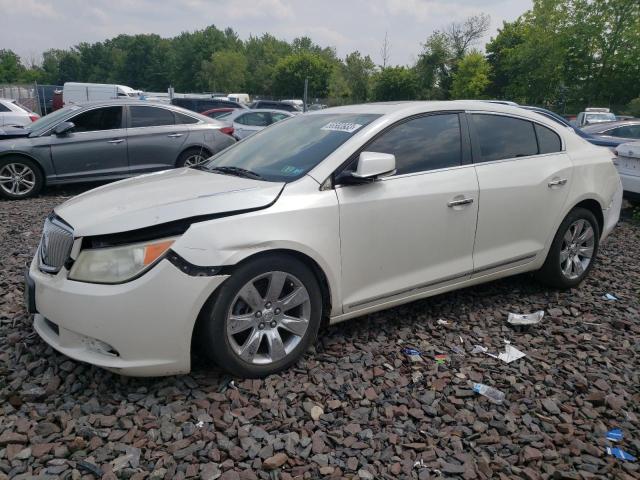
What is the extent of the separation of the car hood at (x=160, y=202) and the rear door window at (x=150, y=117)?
5.51 meters

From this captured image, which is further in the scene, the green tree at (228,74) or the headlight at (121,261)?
the green tree at (228,74)

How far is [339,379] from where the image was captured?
9.88ft

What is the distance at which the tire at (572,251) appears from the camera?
4234mm

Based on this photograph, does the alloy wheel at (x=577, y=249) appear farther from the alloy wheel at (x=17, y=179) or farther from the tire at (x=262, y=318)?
the alloy wheel at (x=17, y=179)

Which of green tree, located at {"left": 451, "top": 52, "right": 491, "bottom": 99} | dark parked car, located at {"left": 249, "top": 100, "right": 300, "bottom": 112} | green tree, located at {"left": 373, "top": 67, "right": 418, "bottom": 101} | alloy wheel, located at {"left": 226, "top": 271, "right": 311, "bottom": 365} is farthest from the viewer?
green tree, located at {"left": 373, "top": 67, "right": 418, "bottom": 101}

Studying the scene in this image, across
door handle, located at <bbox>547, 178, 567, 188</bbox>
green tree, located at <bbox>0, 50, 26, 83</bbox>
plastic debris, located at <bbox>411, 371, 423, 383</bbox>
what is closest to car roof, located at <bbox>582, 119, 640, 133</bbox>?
door handle, located at <bbox>547, 178, 567, 188</bbox>

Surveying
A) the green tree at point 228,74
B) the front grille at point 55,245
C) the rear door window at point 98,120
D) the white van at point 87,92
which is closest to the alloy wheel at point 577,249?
the front grille at point 55,245

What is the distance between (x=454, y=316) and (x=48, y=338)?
8.97 feet

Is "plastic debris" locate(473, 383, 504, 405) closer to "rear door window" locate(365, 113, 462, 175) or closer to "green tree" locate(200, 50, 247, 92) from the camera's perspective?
"rear door window" locate(365, 113, 462, 175)

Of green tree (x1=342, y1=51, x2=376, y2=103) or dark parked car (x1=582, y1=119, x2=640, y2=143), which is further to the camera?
green tree (x1=342, y1=51, x2=376, y2=103)

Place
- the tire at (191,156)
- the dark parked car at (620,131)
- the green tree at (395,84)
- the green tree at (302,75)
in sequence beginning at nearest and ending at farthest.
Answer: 1. the tire at (191,156)
2. the dark parked car at (620,131)
3. the green tree at (395,84)
4. the green tree at (302,75)

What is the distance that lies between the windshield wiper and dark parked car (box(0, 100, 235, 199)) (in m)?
5.14

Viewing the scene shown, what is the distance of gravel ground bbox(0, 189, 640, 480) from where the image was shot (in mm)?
2342

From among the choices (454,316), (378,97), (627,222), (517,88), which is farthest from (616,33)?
(454,316)
